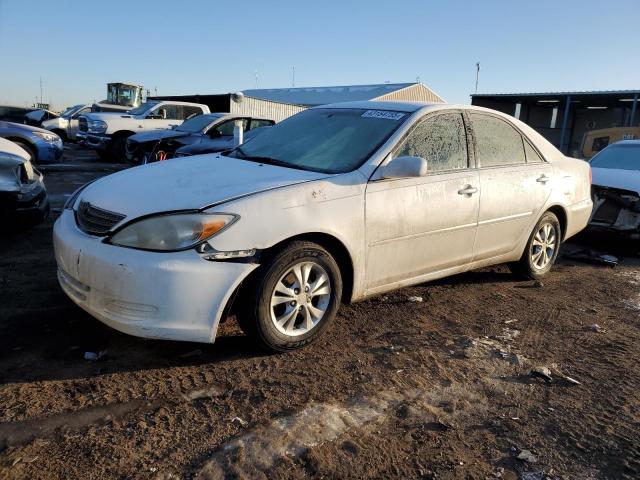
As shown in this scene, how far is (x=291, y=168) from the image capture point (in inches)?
143

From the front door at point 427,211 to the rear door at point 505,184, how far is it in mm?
156

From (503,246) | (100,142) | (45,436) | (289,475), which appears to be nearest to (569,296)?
(503,246)

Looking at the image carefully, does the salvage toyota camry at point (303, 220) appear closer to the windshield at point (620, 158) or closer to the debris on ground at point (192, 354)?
the debris on ground at point (192, 354)

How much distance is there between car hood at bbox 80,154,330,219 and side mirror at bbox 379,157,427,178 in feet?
1.46

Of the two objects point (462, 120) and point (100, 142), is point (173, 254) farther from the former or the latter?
point (100, 142)

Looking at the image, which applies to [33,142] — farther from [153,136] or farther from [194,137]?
[194,137]

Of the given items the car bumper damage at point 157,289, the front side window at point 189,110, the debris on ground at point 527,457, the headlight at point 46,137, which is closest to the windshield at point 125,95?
the front side window at point 189,110

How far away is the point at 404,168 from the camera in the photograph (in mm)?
3486

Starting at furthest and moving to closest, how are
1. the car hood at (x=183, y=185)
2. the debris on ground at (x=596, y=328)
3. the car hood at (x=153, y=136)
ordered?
the car hood at (x=153, y=136), the debris on ground at (x=596, y=328), the car hood at (x=183, y=185)

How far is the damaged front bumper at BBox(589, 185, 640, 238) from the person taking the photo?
6.45 metres

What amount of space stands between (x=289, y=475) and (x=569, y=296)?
3.64 meters

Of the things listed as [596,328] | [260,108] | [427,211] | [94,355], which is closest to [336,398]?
[94,355]

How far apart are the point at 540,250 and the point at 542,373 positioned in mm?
2193

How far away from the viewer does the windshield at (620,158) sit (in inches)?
288
